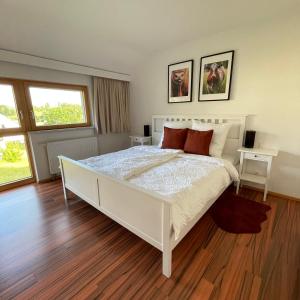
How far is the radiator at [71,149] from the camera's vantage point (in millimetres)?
3183

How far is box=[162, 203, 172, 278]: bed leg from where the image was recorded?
1207 mm

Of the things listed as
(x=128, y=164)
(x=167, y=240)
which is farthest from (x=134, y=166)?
(x=167, y=240)

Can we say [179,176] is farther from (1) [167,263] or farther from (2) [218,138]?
(2) [218,138]

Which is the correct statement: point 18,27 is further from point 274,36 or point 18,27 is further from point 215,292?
point 215,292

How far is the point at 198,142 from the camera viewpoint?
257 centimetres

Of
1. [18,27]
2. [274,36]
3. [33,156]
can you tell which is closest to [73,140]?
[33,156]

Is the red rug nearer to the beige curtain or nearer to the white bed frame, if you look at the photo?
the white bed frame

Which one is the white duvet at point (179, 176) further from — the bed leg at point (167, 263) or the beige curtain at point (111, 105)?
the beige curtain at point (111, 105)

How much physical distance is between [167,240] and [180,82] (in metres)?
2.82

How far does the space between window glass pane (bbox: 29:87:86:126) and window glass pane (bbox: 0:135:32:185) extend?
1.57ft

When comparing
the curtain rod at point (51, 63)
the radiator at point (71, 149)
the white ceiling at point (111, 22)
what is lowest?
the radiator at point (71, 149)

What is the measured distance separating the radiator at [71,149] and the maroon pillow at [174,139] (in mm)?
1694

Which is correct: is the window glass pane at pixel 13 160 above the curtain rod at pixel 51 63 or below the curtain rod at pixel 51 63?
below

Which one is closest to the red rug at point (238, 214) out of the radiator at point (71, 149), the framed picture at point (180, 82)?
the framed picture at point (180, 82)
